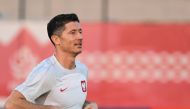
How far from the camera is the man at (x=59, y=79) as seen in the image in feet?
15.4

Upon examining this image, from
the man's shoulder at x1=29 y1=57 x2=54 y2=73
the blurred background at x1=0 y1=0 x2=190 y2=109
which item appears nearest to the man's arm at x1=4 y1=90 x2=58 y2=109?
the man's shoulder at x1=29 y1=57 x2=54 y2=73

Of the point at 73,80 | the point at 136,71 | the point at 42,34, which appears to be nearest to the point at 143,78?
the point at 136,71

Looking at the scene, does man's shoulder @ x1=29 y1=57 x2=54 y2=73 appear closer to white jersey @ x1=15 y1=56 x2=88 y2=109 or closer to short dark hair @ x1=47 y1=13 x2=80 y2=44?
white jersey @ x1=15 y1=56 x2=88 y2=109

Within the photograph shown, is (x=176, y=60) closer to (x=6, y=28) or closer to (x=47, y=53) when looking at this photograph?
(x=47, y=53)

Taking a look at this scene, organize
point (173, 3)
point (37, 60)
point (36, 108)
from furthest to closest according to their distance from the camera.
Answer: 1. point (173, 3)
2. point (37, 60)
3. point (36, 108)

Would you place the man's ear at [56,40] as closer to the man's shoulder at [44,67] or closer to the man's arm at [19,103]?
the man's shoulder at [44,67]

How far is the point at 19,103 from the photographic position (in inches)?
182

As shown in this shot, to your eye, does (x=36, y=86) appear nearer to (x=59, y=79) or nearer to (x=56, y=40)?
(x=59, y=79)

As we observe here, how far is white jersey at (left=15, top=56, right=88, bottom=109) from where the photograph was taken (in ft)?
15.4

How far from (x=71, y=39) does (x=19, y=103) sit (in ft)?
1.89

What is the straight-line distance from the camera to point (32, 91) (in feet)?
15.4

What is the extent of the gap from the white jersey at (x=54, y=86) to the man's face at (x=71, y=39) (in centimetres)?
12

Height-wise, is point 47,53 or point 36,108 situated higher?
point 36,108

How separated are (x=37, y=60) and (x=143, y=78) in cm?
189
